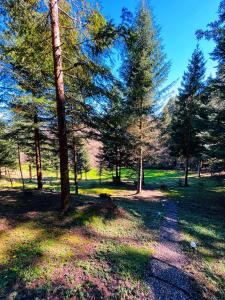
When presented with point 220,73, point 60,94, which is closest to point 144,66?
point 220,73

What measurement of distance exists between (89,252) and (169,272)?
7.57 ft

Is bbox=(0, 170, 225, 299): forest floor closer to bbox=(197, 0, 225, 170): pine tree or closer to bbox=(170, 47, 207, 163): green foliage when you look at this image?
bbox=(197, 0, 225, 170): pine tree

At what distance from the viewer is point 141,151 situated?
16.1 meters

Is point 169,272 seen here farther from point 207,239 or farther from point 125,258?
point 207,239

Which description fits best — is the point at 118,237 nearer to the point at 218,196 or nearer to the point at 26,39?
the point at 26,39

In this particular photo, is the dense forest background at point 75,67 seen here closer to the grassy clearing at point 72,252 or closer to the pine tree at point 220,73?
the pine tree at point 220,73

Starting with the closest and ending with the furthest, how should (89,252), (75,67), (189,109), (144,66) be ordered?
(89,252) < (75,67) < (144,66) < (189,109)

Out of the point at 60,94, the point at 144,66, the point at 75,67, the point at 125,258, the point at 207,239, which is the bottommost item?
the point at 207,239

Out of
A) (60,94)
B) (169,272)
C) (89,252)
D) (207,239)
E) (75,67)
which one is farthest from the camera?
(207,239)

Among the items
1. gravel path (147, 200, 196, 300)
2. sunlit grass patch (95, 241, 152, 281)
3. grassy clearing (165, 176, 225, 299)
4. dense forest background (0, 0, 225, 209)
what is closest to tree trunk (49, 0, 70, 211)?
dense forest background (0, 0, 225, 209)

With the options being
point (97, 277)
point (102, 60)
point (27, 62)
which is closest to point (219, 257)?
point (97, 277)

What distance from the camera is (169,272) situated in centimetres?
575

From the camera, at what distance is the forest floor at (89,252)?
4613 millimetres

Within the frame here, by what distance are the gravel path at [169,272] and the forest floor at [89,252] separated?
0.46 feet
